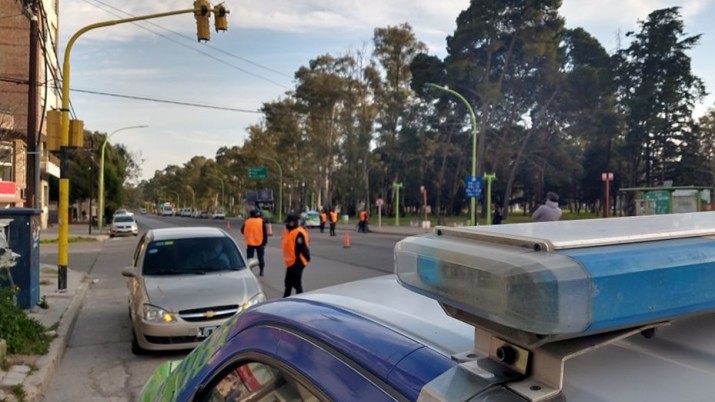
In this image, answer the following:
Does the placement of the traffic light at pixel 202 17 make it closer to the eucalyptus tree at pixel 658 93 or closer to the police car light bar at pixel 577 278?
the police car light bar at pixel 577 278

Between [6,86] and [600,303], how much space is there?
42.4m

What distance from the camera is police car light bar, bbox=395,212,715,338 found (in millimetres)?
986

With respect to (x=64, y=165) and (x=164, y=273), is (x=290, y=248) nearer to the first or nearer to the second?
(x=164, y=273)

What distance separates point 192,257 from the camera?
325 inches

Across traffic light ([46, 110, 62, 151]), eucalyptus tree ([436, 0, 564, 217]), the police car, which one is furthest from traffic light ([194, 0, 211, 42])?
eucalyptus tree ([436, 0, 564, 217])

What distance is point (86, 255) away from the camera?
864 inches

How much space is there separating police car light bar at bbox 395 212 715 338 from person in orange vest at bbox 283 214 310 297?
845cm

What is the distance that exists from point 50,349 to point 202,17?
346 inches

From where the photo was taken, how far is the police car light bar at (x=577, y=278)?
986mm

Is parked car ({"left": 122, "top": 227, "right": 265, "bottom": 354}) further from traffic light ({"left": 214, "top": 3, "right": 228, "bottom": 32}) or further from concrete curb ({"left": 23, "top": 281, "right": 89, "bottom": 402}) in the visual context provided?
traffic light ({"left": 214, "top": 3, "right": 228, "bottom": 32})

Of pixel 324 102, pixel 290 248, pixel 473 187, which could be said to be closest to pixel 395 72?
pixel 324 102

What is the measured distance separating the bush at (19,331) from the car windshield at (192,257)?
1413 millimetres

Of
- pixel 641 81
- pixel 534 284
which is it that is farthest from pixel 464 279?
pixel 641 81

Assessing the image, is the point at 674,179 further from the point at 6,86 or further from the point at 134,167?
the point at 134,167
